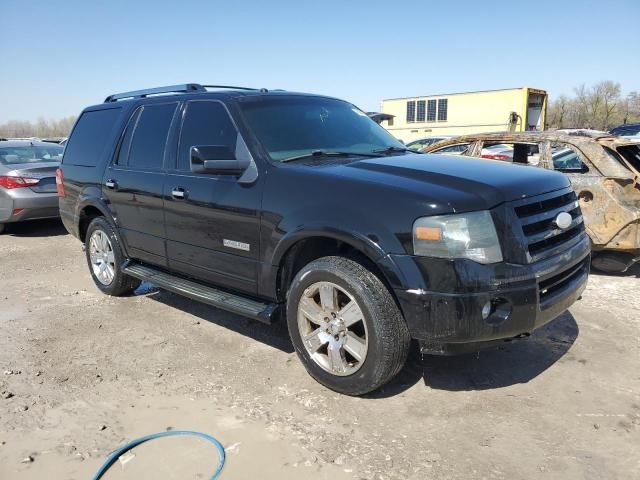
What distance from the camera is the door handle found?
423 cm

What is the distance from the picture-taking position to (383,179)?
3.21 metres

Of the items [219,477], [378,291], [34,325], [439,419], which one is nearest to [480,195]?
[378,291]

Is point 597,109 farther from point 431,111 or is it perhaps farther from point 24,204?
point 24,204

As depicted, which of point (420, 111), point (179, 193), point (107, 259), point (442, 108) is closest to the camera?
point (179, 193)

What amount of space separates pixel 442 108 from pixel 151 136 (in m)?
27.7

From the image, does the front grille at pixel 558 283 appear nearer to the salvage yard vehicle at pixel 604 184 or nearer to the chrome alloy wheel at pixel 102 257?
the salvage yard vehicle at pixel 604 184

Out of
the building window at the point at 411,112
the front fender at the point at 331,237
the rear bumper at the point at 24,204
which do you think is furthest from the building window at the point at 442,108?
the front fender at the point at 331,237

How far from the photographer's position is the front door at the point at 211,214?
3.78 m

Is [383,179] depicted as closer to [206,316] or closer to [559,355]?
[559,355]

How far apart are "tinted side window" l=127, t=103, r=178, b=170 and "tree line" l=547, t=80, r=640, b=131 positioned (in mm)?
67540

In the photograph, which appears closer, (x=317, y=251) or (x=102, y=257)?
(x=317, y=251)

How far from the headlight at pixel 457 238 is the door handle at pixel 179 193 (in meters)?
2.12

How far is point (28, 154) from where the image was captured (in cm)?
949

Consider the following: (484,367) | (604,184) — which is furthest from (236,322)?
(604,184)
